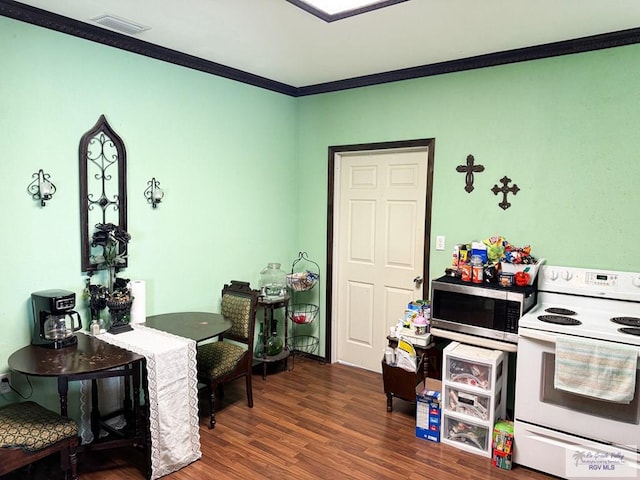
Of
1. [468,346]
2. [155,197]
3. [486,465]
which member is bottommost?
[486,465]

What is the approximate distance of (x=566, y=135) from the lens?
10.3ft

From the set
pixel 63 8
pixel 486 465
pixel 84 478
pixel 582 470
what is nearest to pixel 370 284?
pixel 486 465

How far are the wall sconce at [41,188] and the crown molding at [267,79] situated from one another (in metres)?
0.86

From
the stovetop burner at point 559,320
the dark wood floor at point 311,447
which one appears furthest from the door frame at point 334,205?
the stovetop burner at point 559,320

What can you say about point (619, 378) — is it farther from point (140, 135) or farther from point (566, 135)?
point (140, 135)

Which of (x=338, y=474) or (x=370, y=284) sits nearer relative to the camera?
(x=338, y=474)

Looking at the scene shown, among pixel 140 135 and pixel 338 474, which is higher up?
pixel 140 135

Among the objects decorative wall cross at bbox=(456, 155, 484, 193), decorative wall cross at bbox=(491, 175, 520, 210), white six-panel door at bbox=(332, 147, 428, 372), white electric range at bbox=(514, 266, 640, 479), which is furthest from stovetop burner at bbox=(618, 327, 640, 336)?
white six-panel door at bbox=(332, 147, 428, 372)

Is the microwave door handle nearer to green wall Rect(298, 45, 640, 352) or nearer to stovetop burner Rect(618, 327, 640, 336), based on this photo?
stovetop burner Rect(618, 327, 640, 336)

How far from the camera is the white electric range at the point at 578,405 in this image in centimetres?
244

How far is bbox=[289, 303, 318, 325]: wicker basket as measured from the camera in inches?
168

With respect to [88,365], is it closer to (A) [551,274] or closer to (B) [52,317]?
(B) [52,317]

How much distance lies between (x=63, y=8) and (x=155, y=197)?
125cm

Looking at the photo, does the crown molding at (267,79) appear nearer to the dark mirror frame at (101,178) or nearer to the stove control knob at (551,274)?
the dark mirror frame at (101,178)
